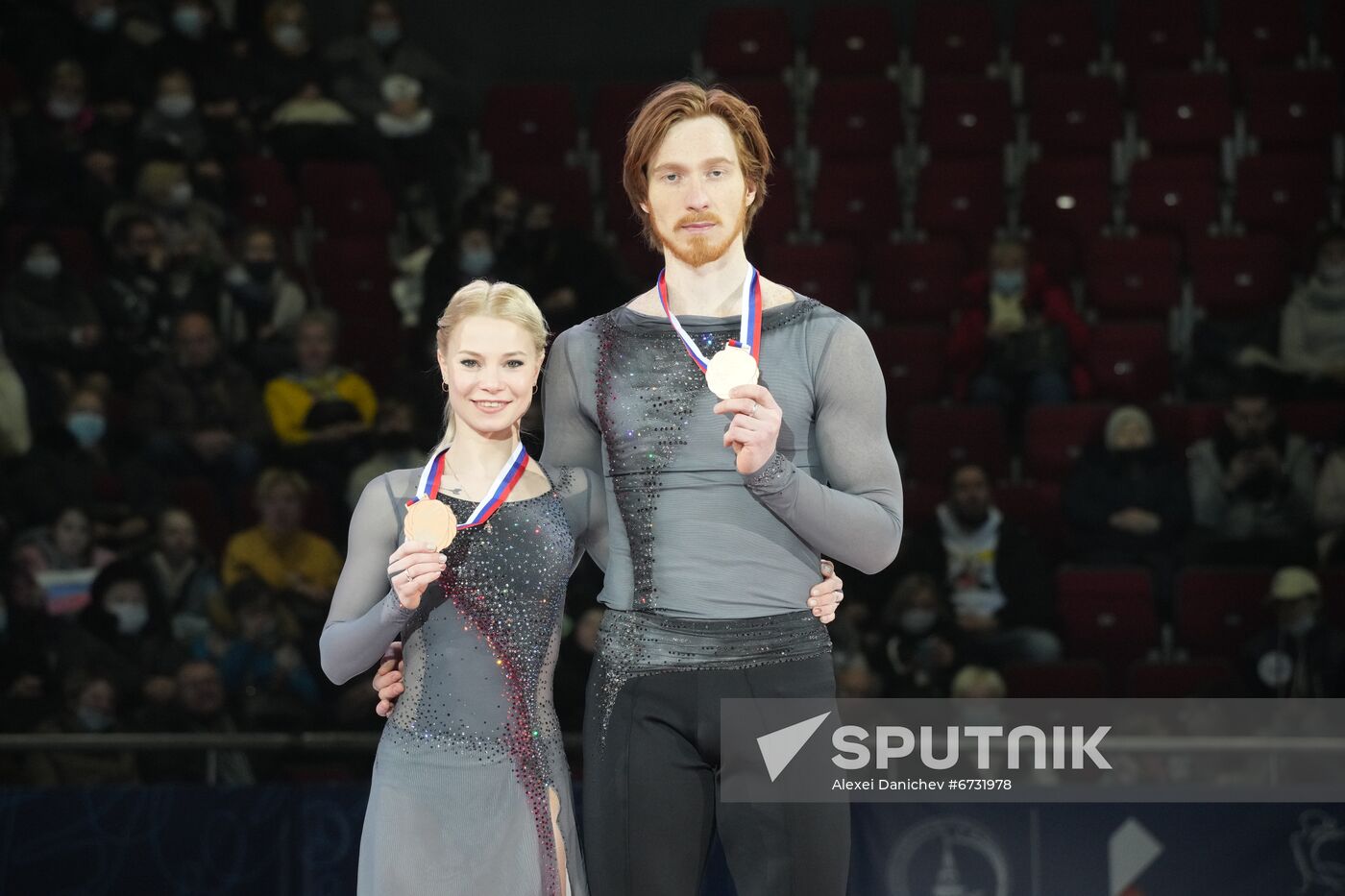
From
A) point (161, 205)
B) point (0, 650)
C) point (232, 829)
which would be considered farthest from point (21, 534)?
point (232, 829)

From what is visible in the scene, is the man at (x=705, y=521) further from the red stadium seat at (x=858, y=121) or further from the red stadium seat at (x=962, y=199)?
the red stadium seat at (x=858, y=121)

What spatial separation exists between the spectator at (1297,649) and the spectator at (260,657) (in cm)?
359

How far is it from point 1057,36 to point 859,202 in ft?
5.34

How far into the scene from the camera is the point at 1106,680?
6875mm

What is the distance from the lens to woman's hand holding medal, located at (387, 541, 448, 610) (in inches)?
112

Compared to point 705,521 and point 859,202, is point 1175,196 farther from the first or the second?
point 705,521

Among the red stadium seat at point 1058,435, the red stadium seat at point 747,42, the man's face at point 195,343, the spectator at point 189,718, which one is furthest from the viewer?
the red stadium seat at point 747,42

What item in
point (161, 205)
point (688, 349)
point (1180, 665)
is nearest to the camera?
point (688, 349)

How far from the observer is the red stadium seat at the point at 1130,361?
8.02 metres

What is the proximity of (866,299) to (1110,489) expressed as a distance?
195 cm

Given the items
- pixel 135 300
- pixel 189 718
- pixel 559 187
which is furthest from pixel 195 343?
pixel 559 187

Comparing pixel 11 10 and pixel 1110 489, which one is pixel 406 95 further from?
pixel 1110 489

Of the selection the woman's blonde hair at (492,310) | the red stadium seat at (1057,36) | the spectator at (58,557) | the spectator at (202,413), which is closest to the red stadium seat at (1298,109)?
the red stadium seat at (1057,36)

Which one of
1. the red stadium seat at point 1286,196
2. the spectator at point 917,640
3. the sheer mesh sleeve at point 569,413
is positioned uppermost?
the red stadium seat at point 1286,196
